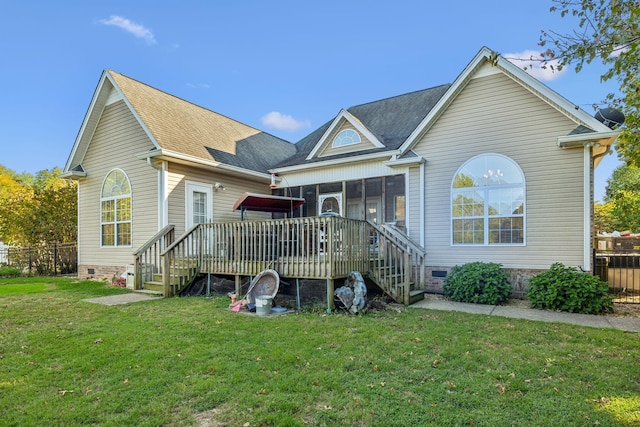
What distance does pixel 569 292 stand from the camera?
7.07 metres

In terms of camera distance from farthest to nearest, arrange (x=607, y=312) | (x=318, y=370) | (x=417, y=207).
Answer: (x=417, y=207), (x=607, y=312), (x=318, y=370)

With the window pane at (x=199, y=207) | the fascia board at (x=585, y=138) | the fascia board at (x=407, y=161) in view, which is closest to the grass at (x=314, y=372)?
the fascia board at (x=585, y=138)

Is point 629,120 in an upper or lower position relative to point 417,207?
upper

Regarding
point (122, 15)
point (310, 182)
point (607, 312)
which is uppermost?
point (122, 15)

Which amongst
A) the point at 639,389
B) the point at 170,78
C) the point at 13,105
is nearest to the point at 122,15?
the point at 170,78

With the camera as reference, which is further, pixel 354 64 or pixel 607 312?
pixel 354 64

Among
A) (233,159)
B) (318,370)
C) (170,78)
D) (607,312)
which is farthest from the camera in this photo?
(170,78)

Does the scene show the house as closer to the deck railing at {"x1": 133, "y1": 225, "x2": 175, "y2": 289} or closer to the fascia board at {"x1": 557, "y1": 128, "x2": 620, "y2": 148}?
the fascia board at {"x1": 557, "y1": 128, "x2": 620, "y2": 148}

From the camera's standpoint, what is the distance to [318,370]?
3955 millimetres

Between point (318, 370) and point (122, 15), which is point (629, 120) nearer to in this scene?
point (318, 370)

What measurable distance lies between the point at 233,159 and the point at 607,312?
36.9 ft

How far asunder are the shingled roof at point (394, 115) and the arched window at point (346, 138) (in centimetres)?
52

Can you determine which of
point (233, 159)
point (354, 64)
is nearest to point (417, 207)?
point (233, 159)

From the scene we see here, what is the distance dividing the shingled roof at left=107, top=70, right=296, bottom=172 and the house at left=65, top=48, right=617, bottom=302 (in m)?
0.07
